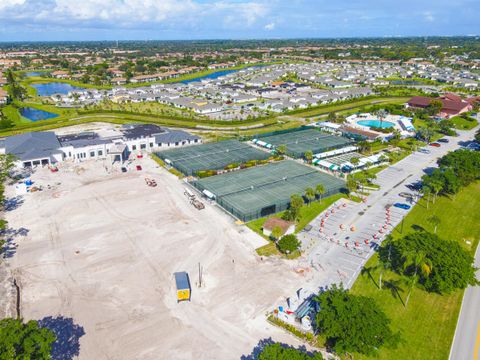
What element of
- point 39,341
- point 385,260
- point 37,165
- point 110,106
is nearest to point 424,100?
Answer: point 385,260

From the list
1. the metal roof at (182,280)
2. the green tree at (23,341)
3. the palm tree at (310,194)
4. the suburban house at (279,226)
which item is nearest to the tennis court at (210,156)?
the palm tree at (310,194)

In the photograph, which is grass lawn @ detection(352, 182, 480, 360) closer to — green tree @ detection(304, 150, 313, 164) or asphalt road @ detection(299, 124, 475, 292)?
asphalt road @ detection(299, 124, 475, 292)

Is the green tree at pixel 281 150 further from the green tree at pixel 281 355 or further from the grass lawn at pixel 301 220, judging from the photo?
the green tree at pixel 281 355

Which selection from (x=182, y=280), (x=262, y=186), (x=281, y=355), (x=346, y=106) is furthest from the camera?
(x=346, y=106)

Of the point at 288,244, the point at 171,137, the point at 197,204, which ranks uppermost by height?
the point at 288,244

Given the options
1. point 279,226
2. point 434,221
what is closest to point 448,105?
point 434,221

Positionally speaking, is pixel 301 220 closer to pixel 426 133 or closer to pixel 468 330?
pixel 468 330

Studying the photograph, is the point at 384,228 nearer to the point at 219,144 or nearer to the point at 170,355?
the point at 170,355
